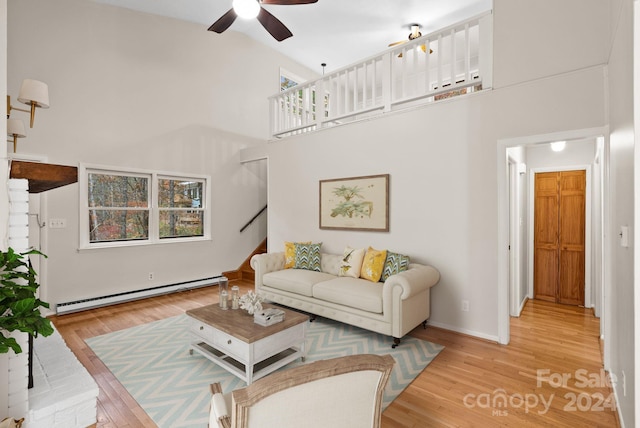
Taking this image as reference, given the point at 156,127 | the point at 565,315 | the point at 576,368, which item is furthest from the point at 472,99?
the point at 156,127

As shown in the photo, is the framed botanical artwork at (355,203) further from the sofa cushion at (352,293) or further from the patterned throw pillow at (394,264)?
the sofa cushion at (352,293)

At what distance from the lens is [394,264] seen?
11.9 ft

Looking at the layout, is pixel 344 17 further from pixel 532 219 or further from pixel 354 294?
pixel 354 294

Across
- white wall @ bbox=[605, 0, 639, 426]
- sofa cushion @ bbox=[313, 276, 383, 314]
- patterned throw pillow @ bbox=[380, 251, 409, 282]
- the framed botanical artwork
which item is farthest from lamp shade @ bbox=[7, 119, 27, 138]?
white wall @ bbox=[605, 0, 639, 426]

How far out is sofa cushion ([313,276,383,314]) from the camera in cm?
323

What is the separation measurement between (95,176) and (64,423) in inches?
144

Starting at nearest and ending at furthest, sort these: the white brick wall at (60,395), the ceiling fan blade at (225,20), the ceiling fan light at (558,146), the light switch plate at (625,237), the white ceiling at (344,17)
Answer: the light switch plate at (625,237) < the white brick wall at (60,395) < the ceiling fan blade at (225,20) < the ceiling fan light at (558,146) < the white ceiling at (344,17)

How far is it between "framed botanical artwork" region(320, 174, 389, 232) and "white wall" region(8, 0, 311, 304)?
227cm

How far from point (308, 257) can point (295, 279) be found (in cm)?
54

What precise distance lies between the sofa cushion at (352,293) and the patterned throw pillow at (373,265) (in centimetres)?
8

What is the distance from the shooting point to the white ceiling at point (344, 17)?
4773 millimetres

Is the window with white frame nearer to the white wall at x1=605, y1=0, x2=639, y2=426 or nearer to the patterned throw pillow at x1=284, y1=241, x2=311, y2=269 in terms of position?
the patterned throw pillow at x1=284, y1=241, x2=311, y2=269

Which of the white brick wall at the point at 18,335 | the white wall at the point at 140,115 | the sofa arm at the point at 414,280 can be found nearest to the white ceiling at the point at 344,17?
the white wall at the point at 140,115

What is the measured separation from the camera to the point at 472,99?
11.2 feet
